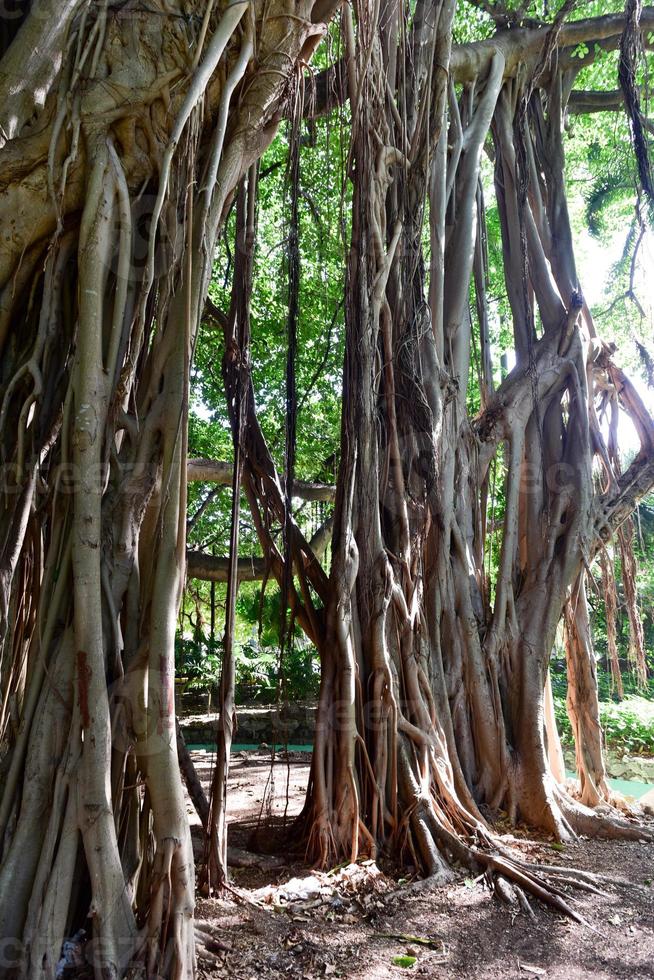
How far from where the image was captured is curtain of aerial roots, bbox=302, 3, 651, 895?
130 inches

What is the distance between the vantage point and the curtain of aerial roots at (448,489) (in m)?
3.29

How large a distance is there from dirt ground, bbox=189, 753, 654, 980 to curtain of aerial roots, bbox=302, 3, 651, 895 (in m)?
0.19

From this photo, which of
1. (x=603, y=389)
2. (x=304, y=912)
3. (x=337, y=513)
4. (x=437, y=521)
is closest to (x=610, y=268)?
(x=603, y=389)

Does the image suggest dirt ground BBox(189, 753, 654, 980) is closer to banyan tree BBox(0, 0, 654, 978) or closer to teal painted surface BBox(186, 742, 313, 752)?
banyan tree BBox(0, 0, 654, 978)

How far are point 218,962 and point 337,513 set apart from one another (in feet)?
6.11

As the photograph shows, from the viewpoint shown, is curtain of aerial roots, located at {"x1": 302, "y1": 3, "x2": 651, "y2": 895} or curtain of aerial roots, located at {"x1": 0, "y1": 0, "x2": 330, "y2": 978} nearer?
curtain of aerial roots, located at {"x1": 0, "y1": 0, "x2": 330, "y2": 978}

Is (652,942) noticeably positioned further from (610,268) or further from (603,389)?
(610,268)

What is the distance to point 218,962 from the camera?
220 cm

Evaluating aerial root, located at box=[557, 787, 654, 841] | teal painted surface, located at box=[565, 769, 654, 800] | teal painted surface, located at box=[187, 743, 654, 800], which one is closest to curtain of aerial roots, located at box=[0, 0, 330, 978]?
aerial root, located at box=[557, 787, 654, 841]

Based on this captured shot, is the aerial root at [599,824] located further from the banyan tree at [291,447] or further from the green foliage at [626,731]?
the green foliage at [626,731]

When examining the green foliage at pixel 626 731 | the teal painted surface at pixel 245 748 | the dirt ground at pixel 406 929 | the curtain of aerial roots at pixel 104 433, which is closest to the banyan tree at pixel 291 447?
the curtain of aerial roots at pixel 104 433

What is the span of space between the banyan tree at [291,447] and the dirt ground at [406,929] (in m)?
0.19

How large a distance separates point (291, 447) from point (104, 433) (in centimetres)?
108

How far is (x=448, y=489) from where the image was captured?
415 centimetres
